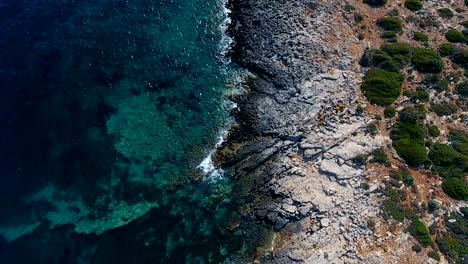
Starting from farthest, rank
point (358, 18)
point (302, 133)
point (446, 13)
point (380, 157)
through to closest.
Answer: point (358, 18), point (446, 13), point (302, 133), point (380, 157)

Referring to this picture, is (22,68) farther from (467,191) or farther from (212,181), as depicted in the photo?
(467,191)

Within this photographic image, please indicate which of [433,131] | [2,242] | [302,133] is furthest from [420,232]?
[2,242]

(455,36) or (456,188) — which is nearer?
(456,188)

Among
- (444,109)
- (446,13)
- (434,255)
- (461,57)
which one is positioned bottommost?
(434,255)

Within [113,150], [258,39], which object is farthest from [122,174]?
[258,39]

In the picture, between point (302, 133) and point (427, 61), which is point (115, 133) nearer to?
point (302, 133)

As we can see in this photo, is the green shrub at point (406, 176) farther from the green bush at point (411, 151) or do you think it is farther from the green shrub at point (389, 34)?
the green shrub at point (389, 34)
